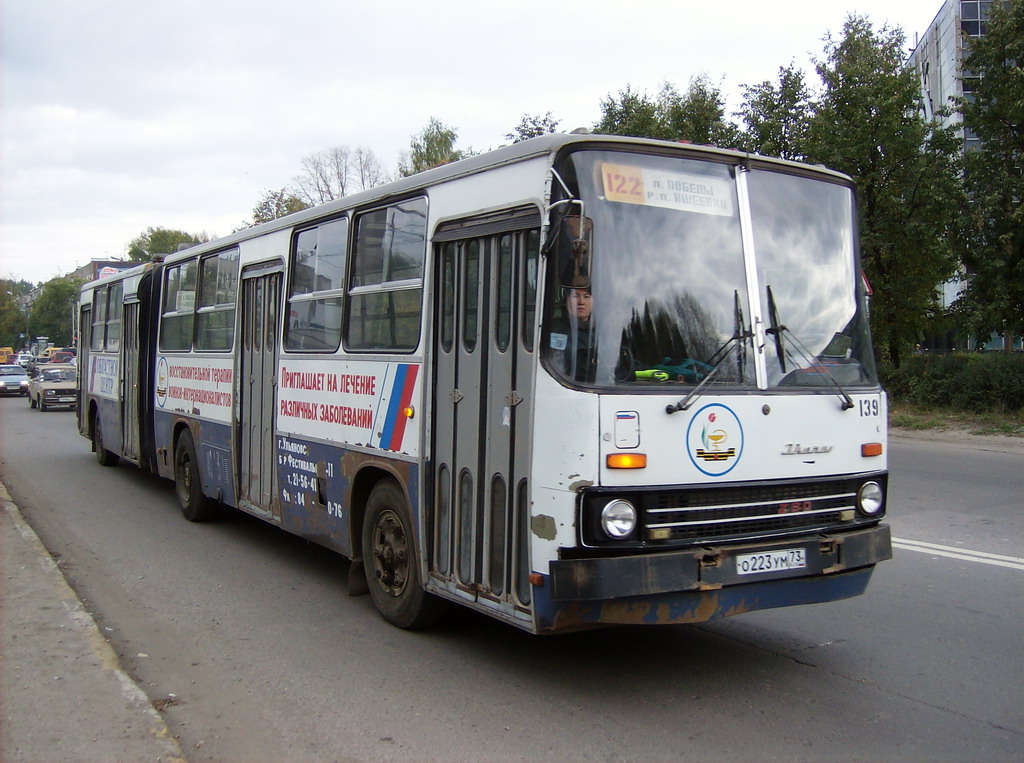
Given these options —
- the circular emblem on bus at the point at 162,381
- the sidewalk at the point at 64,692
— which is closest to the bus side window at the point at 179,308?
the circular emblem on bus at the point at 162,381

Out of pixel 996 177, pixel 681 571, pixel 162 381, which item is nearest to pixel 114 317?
pixel 162 381

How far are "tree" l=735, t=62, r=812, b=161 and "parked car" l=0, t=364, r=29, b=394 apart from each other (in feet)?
107

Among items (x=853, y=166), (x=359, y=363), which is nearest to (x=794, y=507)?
(x=359, y=363)

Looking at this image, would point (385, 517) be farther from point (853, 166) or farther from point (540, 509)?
point (853, 166)

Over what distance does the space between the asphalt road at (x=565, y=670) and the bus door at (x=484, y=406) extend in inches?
24.4

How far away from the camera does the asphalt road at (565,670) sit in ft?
14.3

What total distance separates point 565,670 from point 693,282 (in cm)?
226

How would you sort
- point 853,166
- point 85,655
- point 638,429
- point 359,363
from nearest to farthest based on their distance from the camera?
point 638,429 → point 85,655 → point 359,363 → point 853,166

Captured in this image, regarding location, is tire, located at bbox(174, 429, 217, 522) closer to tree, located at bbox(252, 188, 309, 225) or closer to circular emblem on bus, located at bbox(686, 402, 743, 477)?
circular emblem on bus, located at bbox(686, 402, 743, 477)

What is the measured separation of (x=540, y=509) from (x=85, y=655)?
2.88 meters

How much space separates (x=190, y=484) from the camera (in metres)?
10.3

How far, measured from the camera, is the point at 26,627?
20.0 ft

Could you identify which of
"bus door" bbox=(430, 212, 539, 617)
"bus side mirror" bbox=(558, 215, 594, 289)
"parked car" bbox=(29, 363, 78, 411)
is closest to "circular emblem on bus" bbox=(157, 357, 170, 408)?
"bus door" bbox=(430, 212, 539, 617)

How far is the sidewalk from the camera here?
14.0ft
